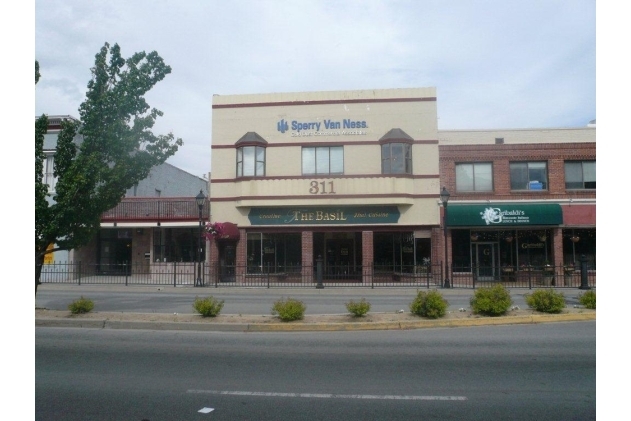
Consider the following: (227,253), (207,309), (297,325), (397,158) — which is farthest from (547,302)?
(227,253)

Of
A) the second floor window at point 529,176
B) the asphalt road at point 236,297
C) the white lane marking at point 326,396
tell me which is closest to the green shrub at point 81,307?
the asphalt road at point 236,297

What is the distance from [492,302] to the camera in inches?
493

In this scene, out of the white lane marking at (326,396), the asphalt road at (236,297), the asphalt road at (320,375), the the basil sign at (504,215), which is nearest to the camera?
the asphalt road at (320,375)

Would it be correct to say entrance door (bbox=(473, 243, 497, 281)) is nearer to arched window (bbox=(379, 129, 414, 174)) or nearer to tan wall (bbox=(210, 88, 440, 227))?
tan wall (bbox=(210, 88, 440, 227))

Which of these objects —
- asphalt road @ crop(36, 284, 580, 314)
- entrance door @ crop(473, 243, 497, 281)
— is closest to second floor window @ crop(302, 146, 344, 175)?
asphalt road @ crop(36, 284, 580, 314)

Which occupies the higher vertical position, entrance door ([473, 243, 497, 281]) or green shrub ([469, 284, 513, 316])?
entrance door ([473, 243, 497, 281])

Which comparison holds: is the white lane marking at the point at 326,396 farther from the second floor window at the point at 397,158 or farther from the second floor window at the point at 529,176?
the second floor window at the point at 529,176

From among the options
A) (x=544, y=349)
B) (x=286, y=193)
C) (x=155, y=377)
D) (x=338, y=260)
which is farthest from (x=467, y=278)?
(x=155, y=377)

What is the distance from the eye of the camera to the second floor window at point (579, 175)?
2617cm

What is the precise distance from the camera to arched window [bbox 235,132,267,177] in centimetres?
2709

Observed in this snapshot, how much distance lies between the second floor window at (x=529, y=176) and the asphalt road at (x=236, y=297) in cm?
671

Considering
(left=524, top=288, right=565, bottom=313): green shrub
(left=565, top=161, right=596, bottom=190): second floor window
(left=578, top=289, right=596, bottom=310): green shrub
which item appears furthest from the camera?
(left=565, top=161, right=596, bottom=190): second floor window

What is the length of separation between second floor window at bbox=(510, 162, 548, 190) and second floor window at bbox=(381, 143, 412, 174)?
5353 mm

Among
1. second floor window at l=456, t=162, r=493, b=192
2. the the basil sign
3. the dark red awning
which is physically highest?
second floor window at l=456, t=162, r=493, b=192
